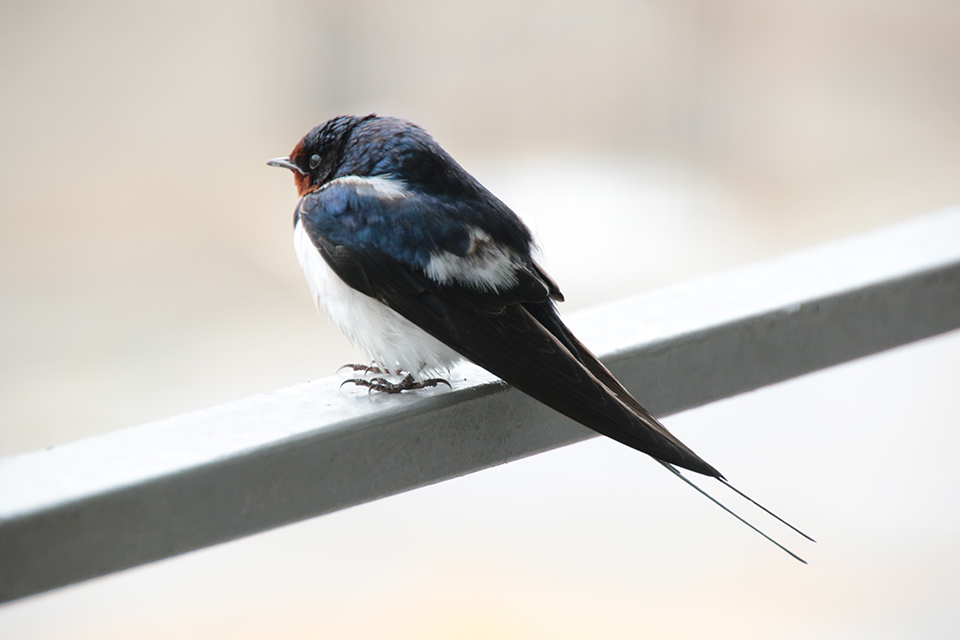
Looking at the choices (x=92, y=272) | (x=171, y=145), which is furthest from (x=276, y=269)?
(x=171, y=145)

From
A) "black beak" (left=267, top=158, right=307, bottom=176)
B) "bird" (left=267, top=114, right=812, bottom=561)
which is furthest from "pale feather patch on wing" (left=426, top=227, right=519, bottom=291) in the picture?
"black beak" (left=267, top=158, right=307, bottom=176)

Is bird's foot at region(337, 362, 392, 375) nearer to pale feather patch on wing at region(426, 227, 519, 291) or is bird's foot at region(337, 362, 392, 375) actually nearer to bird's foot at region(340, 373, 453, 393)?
bird's foot at region(340, 373, 453, 393)

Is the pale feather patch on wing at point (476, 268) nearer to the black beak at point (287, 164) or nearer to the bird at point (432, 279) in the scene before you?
the bird at point (432, 279)

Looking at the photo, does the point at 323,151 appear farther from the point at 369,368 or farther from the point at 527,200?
the point at 527,200

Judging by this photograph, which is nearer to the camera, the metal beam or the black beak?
the metal beam

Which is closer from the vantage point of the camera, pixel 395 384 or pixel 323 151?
pixel 395 384

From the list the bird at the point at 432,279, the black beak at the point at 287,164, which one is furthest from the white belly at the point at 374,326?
the black beak at the point at 287,164

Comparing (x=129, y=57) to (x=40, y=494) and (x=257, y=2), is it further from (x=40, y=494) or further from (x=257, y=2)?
(x=40, y=494)

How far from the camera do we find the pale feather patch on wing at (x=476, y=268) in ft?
2.78

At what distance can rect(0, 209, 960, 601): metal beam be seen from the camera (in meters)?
0.64

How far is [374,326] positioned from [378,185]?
0.11 meters

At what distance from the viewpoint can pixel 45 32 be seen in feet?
19.6

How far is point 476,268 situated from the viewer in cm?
85

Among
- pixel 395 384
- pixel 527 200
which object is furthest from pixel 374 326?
pixel 527 200
